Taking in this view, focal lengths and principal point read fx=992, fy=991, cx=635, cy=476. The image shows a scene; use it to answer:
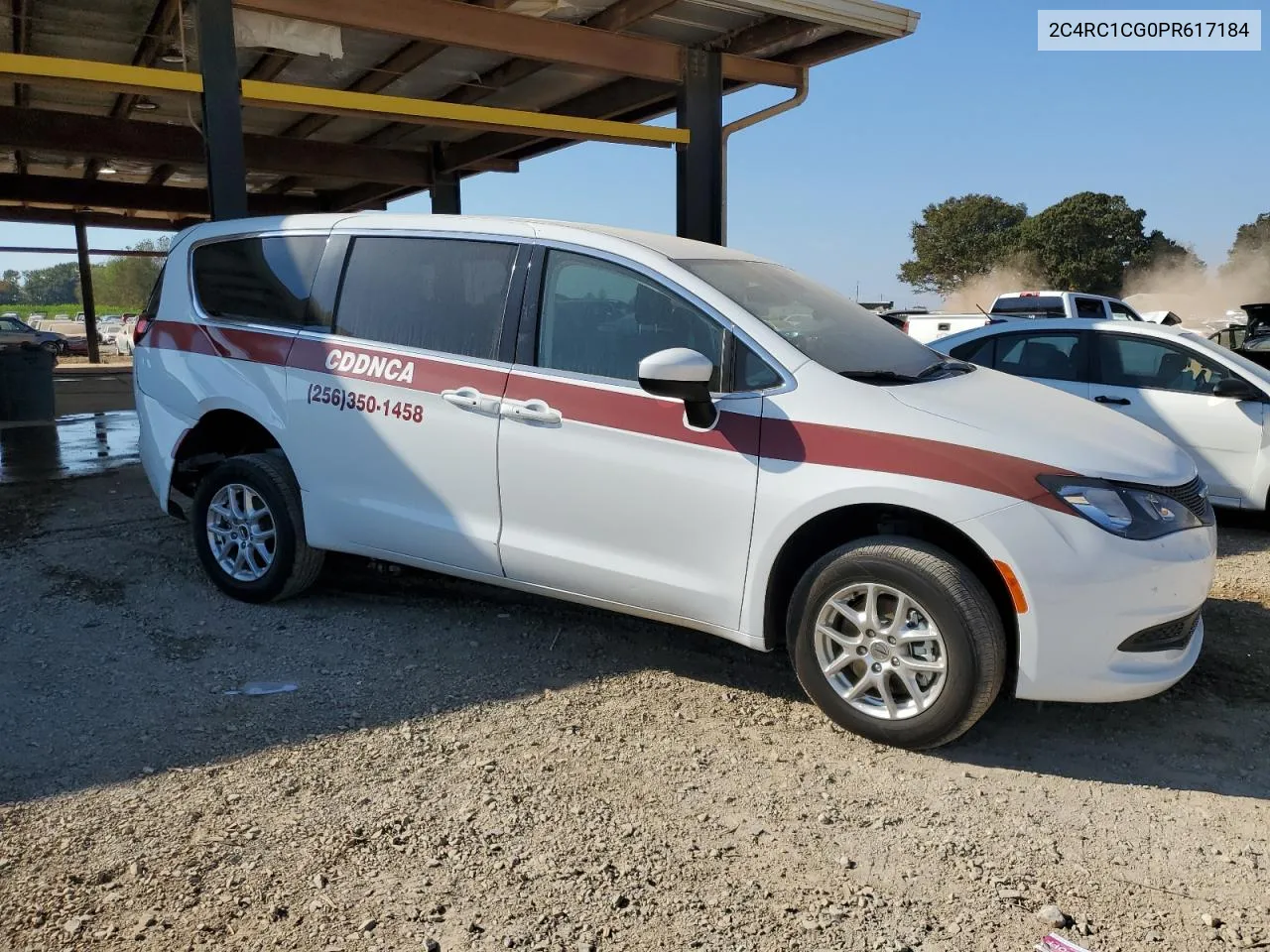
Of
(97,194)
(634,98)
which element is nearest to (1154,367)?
(634,98)

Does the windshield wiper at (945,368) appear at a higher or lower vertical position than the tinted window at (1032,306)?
lower

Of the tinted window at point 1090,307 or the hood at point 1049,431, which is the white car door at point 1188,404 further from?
the tinted window at point 1090,307

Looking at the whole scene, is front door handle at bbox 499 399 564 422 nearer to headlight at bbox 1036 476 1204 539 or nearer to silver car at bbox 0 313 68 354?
headlight at bbox 1036 476 1204 539

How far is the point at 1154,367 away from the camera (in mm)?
6953

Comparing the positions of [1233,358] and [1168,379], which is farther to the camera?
[1168,379]

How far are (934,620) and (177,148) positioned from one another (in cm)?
1175

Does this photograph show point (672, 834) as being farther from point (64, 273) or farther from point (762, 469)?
point (64, 273)

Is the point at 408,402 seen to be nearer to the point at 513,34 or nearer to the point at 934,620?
the point at 934,620

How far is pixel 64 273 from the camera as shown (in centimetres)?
4872

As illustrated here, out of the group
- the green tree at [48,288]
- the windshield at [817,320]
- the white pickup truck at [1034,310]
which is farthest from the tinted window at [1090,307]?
the green tree at [48,288]

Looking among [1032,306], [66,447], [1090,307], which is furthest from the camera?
[1090,307]

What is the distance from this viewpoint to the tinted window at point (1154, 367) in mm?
6727

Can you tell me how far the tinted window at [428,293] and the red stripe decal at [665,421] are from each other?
0.10 m

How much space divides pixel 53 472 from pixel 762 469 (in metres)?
7.28
